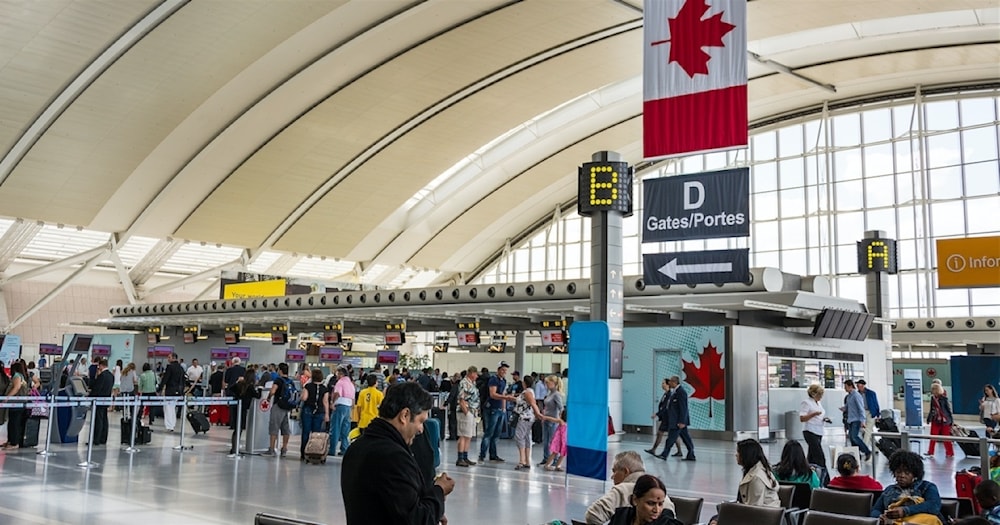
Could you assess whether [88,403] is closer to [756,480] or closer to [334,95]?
[756,480]

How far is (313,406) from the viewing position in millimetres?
13828

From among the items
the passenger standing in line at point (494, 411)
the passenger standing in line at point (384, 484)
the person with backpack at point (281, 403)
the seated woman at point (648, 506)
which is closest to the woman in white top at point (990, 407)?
the passenger standing in line at point (494, 411)

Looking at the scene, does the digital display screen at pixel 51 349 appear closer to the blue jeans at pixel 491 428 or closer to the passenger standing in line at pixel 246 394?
the passenger standing in line at pixel 246 394

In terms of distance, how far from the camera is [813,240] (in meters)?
35.9

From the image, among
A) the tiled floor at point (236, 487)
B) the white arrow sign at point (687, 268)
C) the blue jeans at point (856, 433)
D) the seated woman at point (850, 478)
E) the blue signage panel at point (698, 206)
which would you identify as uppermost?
the blue signage panel at point (698, 206)

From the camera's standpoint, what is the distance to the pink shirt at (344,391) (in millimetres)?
13445

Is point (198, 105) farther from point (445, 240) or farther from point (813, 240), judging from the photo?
point (813, 240)

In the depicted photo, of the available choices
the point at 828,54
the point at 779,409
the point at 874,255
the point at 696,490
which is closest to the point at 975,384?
the point at 874,255

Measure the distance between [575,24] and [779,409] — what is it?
15.6 meters

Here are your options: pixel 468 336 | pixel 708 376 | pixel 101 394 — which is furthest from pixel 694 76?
pixel 468 336

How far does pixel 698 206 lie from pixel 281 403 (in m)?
7.58

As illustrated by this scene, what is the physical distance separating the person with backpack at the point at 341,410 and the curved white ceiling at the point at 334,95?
1652 centimetres

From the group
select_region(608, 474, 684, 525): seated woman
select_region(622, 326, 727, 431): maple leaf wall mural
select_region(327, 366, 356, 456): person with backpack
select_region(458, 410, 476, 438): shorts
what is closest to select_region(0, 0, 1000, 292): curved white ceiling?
select_region(622, 326, 727, 431): maple leaf wall mural

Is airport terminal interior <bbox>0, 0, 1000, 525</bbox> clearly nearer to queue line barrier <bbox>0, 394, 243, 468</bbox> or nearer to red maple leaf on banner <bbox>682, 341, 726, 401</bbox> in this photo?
red maple leaf on banner <bbox>682, 341, 726, 401</bbox>
